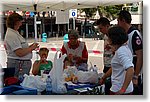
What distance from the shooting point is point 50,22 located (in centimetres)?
1697

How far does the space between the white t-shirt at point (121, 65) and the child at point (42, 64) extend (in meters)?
1.04

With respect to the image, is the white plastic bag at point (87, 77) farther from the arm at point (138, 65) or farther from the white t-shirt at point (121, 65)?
the white t-shirt at point (121, 65)

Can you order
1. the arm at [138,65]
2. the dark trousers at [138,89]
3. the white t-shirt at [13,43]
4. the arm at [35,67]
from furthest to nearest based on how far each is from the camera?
1. the arm at [35,67]
2. the white t-shirt at [13,43]
3. the arm at [138,65]
4. the dark trousers at [138,89]

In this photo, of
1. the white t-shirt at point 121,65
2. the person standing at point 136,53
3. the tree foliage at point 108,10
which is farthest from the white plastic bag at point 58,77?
the tree foliage at point 108,10

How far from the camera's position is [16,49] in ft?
10.3

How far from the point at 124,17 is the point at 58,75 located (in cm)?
88

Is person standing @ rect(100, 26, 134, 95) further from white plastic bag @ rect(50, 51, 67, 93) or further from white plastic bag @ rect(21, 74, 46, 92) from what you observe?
white plastic bag @ rect(21, 74, 46, 92)

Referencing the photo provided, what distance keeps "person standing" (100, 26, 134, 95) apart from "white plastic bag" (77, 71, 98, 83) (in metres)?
0.71

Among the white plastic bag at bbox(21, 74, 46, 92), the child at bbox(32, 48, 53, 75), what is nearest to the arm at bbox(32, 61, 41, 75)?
the child at bbox(32, 48, 53, 75)

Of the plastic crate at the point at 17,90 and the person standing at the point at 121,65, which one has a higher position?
the person standing at the point at 121,65

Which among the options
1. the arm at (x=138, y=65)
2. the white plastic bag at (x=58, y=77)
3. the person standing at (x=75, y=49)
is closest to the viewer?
the arm at (x=138, y=65)

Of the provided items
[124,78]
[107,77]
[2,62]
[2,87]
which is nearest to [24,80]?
[2,87]

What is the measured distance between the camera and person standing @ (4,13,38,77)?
10.3ft

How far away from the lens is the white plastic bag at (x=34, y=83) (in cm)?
290
